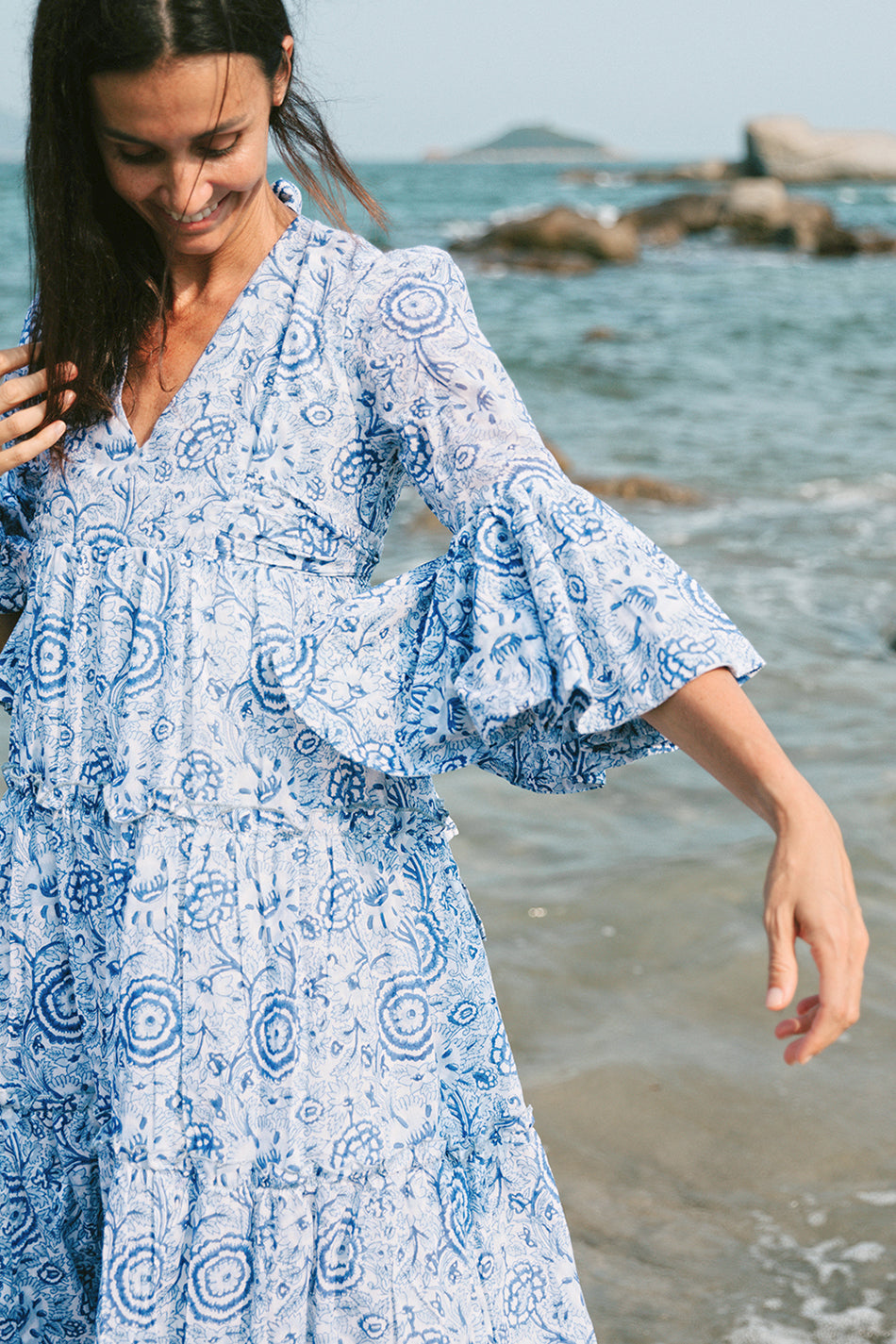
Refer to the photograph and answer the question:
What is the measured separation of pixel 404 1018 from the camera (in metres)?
1.43

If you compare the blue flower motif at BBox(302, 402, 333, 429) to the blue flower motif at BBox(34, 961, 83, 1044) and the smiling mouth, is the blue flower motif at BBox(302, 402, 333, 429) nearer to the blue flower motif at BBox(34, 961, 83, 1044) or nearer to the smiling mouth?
the smiling mouth

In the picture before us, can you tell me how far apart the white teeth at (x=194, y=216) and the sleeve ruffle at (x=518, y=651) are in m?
0.41

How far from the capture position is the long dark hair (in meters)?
1.36

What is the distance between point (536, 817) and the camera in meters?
4.14

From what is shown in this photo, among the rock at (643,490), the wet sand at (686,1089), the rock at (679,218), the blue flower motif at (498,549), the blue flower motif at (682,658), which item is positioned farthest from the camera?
the rock at (679,218)

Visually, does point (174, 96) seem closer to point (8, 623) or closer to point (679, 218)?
point (8, 623)

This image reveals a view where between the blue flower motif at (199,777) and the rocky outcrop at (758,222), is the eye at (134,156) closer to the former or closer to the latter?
the blue flower motif at (199,777)

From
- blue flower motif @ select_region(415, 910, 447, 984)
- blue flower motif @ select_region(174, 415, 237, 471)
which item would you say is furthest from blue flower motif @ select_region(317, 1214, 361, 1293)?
blue flower motif @ select_region(174, 415, 237, 471)

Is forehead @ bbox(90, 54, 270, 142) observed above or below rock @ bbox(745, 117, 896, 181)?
above

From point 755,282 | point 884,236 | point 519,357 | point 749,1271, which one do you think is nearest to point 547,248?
point 755,282

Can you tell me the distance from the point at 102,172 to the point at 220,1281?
1176 mm

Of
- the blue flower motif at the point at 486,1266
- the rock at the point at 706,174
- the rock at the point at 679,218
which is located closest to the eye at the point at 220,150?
the blue flower motif at the point at 486,1266

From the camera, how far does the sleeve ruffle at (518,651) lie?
128 centimetres

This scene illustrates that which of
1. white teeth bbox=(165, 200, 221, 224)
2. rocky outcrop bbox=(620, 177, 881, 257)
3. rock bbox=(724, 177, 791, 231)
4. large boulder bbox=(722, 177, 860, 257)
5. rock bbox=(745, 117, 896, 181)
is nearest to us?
white teeth bbox=(165, 200, 221, 224)
